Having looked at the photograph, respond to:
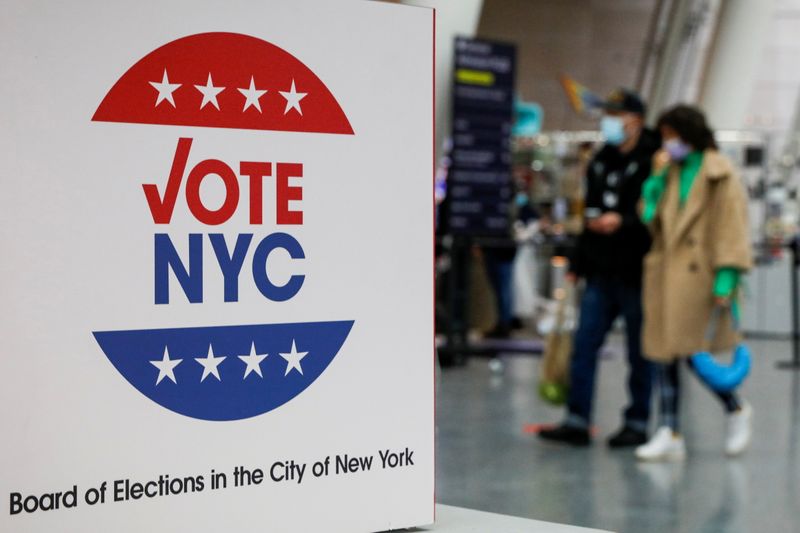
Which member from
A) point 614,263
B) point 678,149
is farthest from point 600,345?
point 678,149

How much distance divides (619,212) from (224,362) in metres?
4.43

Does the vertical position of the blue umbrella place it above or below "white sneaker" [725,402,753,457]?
above

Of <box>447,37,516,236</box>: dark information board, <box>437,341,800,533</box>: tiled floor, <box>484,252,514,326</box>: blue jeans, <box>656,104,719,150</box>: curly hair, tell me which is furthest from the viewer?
<box>484,252,514,326</box>: blue jeans

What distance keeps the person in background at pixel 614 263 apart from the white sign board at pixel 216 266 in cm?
408

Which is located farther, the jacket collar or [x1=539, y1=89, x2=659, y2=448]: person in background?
[x1=539, y1=89, x2=659, y2=448]: person in background

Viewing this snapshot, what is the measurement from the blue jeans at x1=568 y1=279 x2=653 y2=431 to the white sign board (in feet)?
13.6

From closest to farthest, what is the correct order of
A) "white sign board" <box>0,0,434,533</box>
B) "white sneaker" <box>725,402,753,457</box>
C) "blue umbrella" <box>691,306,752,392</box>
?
"white sign board" <box>0,0,434,533</box>, "blue umbrella" <box>691,306,752,392</box>, "white sneaker" <box>725,402,753,457</box>

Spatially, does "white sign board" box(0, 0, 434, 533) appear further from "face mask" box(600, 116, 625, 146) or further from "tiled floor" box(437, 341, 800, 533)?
"face mask" box(600, 116, 625, 146)

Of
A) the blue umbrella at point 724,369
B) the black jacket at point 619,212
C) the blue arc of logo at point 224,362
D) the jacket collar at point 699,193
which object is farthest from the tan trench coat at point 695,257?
the blue arc of logo at point 224,362

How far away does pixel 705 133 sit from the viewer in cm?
585

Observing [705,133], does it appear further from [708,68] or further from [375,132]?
[708,68]

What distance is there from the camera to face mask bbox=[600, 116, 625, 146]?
247 inches

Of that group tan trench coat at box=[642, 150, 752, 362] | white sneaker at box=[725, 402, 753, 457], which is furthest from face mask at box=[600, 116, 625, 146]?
white sneaker at box=[725, 402, 753, 457]

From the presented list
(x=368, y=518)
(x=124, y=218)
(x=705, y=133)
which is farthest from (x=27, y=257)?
(x=705, y=133)
